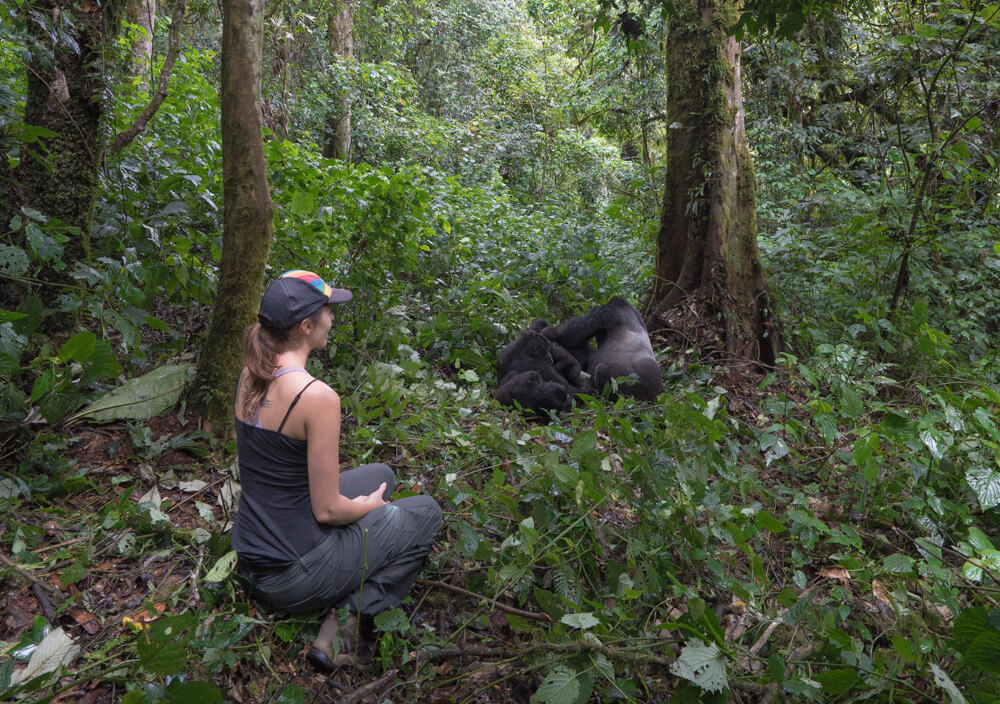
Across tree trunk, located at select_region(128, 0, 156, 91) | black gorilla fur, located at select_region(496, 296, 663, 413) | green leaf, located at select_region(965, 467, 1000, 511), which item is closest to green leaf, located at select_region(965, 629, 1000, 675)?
green leaf, located at select_region(965, 467, 1000, 511)

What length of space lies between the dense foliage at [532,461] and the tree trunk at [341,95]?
627 cm

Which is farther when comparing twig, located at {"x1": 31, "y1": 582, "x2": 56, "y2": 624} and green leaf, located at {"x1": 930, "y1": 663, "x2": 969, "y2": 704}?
twig, located at {"x1": 31, "y1": 582, "x2": 56, "y2": 624}

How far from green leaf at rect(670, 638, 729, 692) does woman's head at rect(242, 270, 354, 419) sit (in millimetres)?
1663

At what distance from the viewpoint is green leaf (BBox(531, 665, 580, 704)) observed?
5.82ft

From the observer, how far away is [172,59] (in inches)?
152

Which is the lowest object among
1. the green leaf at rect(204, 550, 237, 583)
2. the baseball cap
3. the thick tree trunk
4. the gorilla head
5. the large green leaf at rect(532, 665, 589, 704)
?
the gorilla head

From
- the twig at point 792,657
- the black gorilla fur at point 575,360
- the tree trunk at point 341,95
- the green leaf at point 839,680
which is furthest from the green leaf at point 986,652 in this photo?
the tree trunk at point 341,95

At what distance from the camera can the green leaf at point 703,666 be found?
5.59ft

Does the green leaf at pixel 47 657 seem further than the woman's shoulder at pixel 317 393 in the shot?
No

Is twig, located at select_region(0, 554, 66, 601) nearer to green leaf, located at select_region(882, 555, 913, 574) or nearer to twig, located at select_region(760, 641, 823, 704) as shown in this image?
twig, located at select_region(760, 641, 823, 704)

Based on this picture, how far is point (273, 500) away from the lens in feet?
7.86

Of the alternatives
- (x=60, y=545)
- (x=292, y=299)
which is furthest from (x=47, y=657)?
(x=292, y=299)

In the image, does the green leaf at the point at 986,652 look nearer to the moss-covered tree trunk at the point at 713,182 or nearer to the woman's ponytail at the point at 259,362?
the woman's ponytail at the point at 259,362

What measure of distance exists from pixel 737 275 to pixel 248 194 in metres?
4.00
